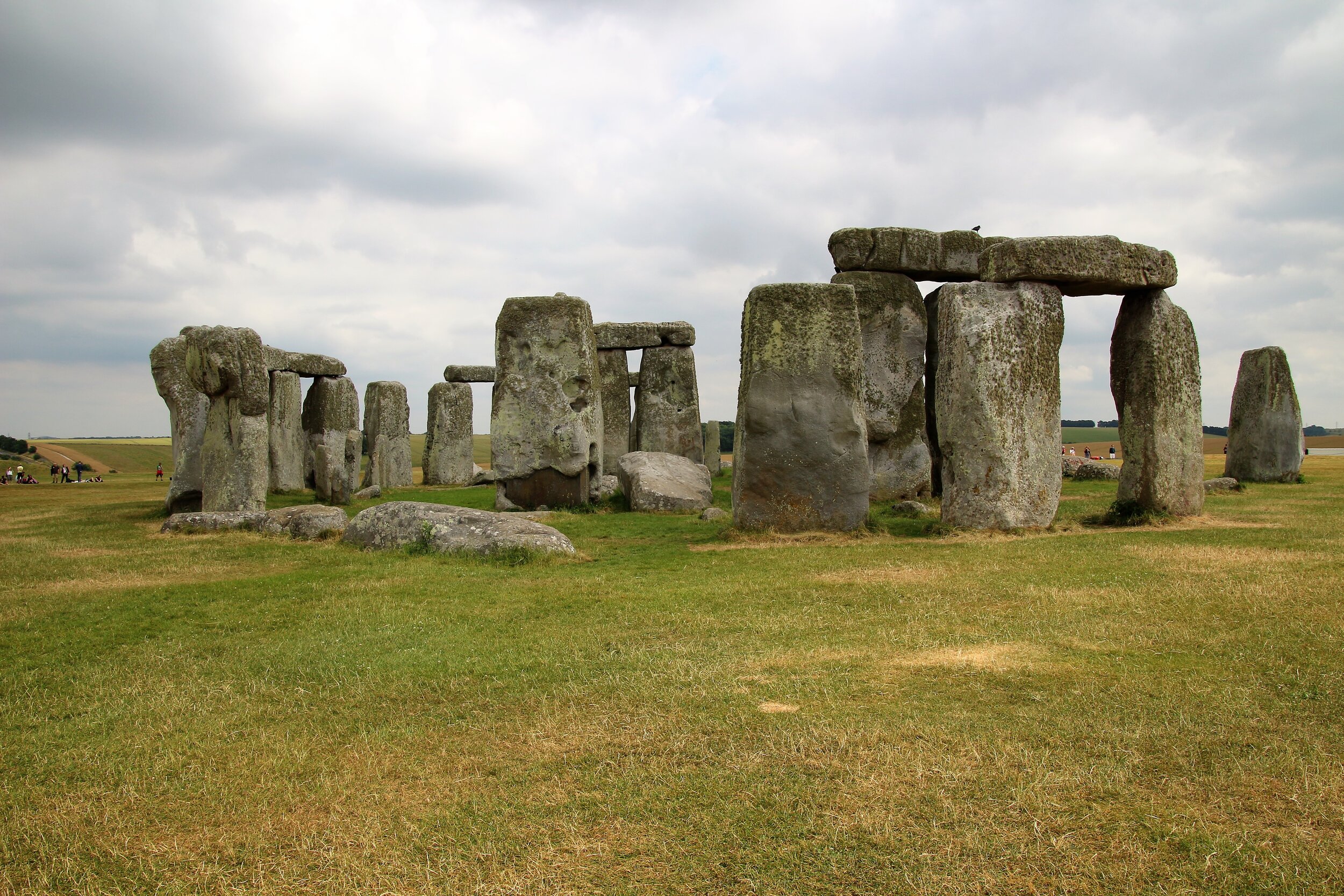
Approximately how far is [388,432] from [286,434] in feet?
10.2

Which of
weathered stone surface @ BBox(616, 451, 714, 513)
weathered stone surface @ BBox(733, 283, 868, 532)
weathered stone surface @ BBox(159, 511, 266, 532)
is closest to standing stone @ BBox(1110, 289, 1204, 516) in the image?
weathered stone surface @ BBox(733, 283, 868, 532)

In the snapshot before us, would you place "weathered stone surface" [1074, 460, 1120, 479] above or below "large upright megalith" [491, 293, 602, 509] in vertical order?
below

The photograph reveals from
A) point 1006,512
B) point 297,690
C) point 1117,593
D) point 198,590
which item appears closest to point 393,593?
point 198,590

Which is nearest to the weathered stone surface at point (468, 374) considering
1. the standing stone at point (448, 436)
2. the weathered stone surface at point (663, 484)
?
the standing stone at point (448, 436)

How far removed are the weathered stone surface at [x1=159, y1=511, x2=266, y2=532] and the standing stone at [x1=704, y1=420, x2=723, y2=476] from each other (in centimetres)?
1485

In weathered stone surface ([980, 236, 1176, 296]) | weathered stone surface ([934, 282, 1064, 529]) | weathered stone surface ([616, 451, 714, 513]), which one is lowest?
weathered stone surface ([616, 451, 714, 513])

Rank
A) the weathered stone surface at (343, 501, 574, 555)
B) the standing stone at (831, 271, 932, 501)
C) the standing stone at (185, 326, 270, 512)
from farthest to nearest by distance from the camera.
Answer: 1. the standing stone at (831, 271, 932, 501)
2. the standing stone at (185, 326, 270, 512)
3. the weathered stone surface at (343, 501, 574, 555)

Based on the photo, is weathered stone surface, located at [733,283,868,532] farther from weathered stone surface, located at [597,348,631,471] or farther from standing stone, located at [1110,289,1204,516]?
weathered stone surface, located at [597,348,631,471]

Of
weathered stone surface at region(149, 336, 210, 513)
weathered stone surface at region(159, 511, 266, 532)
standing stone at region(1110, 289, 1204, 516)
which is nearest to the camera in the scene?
standing stone at region(1110, 289, 1204, 516)

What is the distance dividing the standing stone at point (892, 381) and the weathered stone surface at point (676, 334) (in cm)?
654

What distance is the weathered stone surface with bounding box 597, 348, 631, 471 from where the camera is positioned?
21266 mm

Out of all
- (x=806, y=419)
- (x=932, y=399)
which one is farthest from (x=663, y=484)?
(x=932, y=399)

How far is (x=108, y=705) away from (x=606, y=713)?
2.45 m

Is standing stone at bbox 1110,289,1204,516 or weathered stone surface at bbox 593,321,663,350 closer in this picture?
standing stone at bbox 1110,289,1204,516
